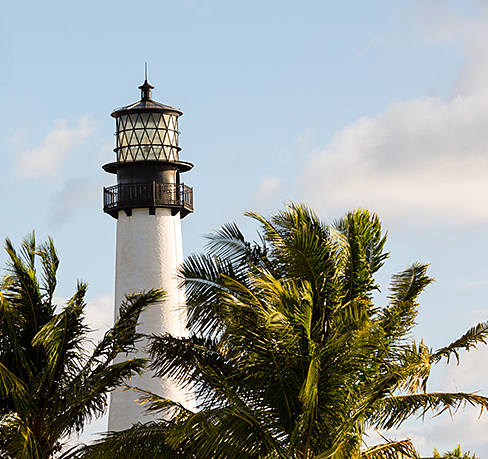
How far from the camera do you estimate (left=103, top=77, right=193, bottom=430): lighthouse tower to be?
26844 mm

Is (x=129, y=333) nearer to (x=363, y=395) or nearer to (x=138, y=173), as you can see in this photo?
(x=363, y=395)

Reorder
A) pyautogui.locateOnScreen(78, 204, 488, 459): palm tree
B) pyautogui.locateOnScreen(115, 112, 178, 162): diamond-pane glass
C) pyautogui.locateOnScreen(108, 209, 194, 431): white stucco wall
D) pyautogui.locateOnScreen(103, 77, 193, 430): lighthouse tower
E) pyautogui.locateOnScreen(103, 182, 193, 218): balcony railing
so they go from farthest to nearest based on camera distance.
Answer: pyautogui.locateOnScreen(115, 112, 178, 162): diamond-pane glass
pyautogui.locateOnScreen(103, 182, 193, 218): balcony railing
pyautogui.locateOnScreen(103, 77, 193, 430): lighthouse tower
pyautogui.locateOnScreen(108, 209, 194, 431): white stucco wall
pyautogui.locateOnScreen(78, 204, 488, 459): palm tree

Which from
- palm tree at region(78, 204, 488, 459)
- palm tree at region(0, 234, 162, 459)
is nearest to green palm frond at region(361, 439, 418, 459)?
palm tree at region(78, 204, 488, 459)

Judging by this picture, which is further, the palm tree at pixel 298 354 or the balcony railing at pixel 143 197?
the balcony railing at pixel 143 197

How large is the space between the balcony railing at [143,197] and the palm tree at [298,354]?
973 centimetres

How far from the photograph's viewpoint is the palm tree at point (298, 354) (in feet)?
49.4

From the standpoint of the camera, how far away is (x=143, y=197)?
27328mm

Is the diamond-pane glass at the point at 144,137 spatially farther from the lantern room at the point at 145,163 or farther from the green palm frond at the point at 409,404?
the green palm frond at the point at 409,404

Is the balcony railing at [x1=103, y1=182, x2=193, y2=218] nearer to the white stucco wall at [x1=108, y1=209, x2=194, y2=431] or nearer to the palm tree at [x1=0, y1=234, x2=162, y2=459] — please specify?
the white stucco wall at [x1=108, y1=209, x2=194, y2=431]

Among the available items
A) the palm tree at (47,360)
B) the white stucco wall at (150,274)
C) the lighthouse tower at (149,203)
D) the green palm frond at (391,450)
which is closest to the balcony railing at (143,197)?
the lighthouse tower at (149,203)

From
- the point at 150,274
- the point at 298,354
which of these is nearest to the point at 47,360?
the point at 298,354

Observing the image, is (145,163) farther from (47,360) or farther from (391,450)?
(391,450)

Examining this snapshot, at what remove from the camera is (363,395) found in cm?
1551

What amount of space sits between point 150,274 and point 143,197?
214cm
